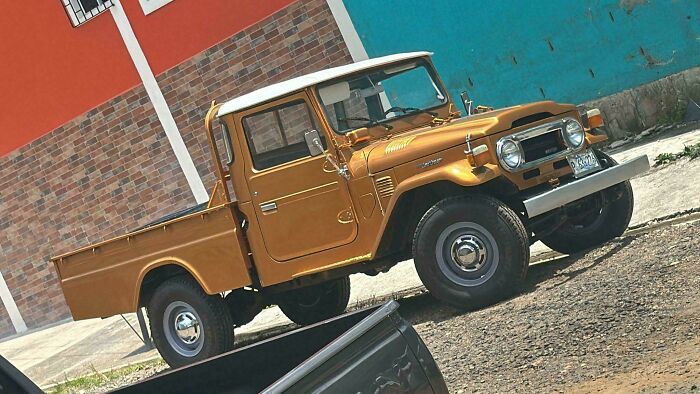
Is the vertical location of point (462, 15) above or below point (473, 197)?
above

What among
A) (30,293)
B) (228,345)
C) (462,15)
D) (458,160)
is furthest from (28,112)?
(458,160)

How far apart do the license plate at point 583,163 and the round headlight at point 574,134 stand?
92 mm

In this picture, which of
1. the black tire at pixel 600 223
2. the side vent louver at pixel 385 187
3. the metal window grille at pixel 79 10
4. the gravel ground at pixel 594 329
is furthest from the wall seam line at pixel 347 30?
the gravel ground at pixel 594 329

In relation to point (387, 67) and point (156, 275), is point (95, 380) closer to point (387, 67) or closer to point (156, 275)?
point (156, 275)

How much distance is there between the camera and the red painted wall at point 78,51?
50.1 ft

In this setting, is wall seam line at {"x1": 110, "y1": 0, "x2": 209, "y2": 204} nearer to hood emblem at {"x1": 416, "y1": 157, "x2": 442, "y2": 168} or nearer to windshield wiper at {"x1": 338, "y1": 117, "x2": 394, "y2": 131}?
windshield wiper at {"x1": 338, "y1": 117, "x2": 394, "y2": 131}

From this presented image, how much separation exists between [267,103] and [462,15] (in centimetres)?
563

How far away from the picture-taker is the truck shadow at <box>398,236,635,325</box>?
27.8ft

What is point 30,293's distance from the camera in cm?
1738

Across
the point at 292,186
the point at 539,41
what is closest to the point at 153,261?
the point at 292,186

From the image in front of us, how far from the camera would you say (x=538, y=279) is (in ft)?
28.8

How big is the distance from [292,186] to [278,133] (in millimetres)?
465

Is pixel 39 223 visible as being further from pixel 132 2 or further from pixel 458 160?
pixel 458 160

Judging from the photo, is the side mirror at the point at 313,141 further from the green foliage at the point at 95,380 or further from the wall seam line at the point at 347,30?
the wall seam line at the point at 347,30
